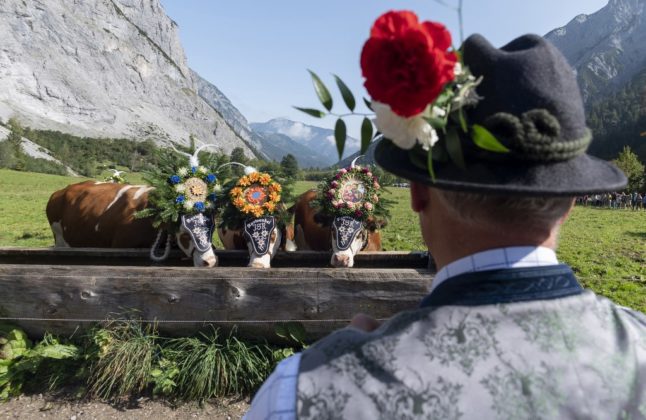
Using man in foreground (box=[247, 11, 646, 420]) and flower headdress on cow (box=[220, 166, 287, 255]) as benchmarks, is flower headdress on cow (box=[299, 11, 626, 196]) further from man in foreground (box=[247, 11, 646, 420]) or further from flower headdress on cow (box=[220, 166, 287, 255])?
flower headdress on cow (box=[220, 166, 287, 255])

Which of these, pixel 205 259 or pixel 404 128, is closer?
pixel 404 128

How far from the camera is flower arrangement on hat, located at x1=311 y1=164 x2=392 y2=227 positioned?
5148 millimetres

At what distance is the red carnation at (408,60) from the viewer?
1023 mm

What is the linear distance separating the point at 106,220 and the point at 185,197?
7.58ft

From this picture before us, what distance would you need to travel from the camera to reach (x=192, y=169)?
5.36m

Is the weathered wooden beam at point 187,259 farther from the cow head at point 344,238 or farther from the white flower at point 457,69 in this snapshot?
the white flower at point 457,69

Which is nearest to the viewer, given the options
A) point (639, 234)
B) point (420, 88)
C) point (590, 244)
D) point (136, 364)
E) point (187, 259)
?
point (420, 88)

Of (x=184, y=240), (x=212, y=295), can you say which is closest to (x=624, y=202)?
(x=184, y=240)

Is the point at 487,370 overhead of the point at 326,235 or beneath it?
overhead

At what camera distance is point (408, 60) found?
1.03m

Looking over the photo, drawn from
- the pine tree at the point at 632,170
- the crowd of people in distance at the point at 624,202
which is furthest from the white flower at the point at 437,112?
the pine tree at the point at 632,170

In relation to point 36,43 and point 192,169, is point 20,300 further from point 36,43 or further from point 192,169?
point 36,43

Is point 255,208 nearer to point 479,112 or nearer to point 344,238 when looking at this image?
point 344,238

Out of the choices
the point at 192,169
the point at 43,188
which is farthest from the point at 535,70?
the point at 43,188
